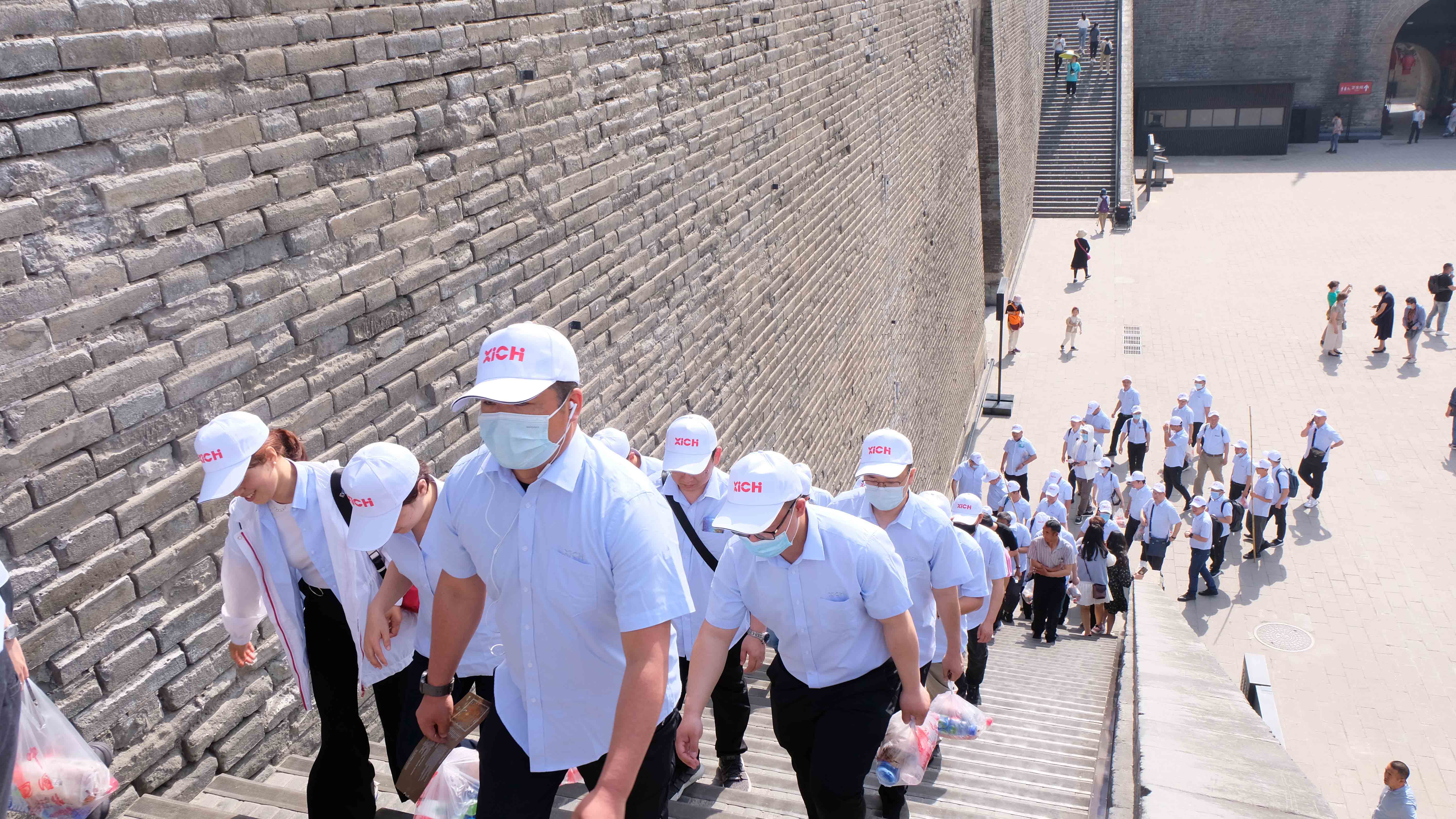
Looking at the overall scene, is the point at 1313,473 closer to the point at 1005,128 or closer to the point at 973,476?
the point at 973,476

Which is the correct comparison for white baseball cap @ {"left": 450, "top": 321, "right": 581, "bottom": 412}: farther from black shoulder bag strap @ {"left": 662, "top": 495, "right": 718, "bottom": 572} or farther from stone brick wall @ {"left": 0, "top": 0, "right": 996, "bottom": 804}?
black shoulder bag strap @ {"left": 662, "top": 495, "right": 718, "bottom": 572}

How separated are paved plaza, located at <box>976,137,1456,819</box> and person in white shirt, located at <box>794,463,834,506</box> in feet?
6.18

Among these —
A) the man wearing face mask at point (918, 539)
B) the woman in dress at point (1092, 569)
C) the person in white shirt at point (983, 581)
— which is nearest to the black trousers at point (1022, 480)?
the woman in dress at point (1092, 569)

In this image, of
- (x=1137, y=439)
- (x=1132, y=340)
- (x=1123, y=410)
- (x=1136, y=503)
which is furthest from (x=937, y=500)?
(x=1132, y=340)

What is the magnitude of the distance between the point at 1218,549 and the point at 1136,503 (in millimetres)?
1027

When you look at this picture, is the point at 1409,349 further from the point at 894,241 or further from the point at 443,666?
the point at 443,666

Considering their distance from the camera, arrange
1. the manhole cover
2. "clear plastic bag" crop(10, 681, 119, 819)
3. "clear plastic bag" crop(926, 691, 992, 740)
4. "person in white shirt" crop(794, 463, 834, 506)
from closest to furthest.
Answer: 1. "clear plastic bag" crop(10, 681, 119, 819)
2. "person in white shirt" crop(794, 463, 834, 506)
3. "clear plastic bag" crop(926, 691, 992, 740)
4. the manhole cover

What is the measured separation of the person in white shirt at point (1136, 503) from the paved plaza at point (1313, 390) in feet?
2.31

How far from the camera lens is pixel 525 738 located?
2.59 m

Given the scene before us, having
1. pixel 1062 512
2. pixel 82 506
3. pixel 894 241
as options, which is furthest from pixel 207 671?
pixel 894 241

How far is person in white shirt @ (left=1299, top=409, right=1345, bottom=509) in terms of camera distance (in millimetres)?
12836

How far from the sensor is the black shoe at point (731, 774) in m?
4.06

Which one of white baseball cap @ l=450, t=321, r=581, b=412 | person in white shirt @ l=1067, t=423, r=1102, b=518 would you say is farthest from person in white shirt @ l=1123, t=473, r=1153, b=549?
white baseball cap @ l=450, t=321, r=581, b=412

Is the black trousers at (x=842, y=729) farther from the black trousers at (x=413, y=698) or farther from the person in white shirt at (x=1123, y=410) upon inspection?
the person in white shirt at (x=1123, y=410)
